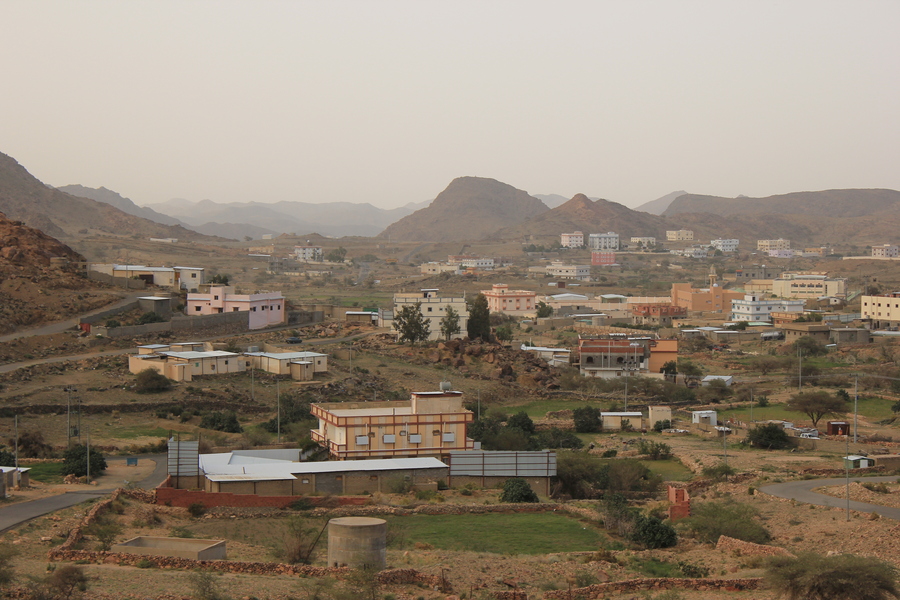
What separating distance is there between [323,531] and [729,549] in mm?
7848

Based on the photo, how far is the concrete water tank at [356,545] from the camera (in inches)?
622

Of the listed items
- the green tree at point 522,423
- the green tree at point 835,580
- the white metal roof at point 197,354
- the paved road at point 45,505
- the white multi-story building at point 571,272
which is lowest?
Answer: the green tree at point 522,423

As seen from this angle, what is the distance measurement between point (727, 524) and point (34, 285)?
36583 millimetres

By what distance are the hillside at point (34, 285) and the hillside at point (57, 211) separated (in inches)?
2872

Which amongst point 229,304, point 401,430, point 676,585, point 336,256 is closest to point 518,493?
point 401,430

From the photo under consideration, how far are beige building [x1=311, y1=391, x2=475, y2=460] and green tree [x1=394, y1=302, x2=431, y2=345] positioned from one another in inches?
807

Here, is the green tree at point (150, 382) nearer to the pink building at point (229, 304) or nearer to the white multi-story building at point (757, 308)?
the pink building at point (229, 304)

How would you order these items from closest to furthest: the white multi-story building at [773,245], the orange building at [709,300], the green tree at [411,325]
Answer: the green tree at [411,325], the orange building at [709,300], the white multi-story building at [773,245]

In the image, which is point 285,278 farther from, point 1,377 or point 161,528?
point 161,528

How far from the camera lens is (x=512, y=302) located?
80438mm

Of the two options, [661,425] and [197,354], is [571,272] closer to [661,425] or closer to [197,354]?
[661,425]

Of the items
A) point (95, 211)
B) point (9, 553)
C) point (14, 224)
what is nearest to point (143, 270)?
point (14, 224)

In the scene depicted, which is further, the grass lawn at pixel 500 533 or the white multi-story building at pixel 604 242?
the white multi-story building at pixel 604 242

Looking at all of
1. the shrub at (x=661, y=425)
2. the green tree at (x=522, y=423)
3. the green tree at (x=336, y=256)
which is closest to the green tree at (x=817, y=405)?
the shrub at (x=661, y=425)
